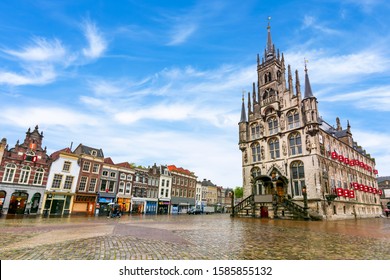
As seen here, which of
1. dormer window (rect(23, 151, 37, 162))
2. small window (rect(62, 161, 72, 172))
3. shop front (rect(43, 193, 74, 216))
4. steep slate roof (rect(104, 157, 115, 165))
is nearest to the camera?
dormer window (rect(23, 151, 37, 162))

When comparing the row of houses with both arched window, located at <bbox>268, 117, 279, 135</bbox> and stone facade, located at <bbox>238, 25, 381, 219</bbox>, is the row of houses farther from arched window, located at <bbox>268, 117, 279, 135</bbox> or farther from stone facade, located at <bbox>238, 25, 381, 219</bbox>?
arched window, located at <bbox>268, 117, 279, 135</bbox>

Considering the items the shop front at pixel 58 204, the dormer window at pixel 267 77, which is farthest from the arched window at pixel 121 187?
the dormer window at pixel 267 77

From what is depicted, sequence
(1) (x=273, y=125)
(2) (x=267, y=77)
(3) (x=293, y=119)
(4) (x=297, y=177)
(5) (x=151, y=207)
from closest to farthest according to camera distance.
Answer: (4) (x=297, y=177) → (3) (x=293, y=119) → (1) (x=273, y=125) → (2) (x=267, y=77) → (5) (x=151, y=207)

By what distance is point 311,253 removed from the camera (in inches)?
262

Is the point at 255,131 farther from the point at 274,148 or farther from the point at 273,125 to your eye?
the point at 274,148

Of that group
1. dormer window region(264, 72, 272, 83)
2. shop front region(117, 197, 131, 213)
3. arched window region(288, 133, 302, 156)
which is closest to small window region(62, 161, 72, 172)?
shop front region(117, 197, 131, 213)

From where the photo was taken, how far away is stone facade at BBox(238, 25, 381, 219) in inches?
1076

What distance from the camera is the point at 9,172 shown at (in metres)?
29.4

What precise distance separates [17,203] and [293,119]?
132ft

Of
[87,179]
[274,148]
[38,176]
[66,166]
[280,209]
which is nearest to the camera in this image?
[280,209]

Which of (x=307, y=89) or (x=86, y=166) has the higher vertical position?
(x=307, y=89)

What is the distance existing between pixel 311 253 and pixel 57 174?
1457 inches

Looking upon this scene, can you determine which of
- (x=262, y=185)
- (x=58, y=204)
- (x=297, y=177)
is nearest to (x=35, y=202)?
(x=58, y=204)
